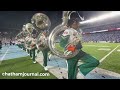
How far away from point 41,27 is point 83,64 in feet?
3.95

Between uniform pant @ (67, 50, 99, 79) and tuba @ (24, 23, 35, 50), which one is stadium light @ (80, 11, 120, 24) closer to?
uniform pant @ (67, 50, 99, 79)

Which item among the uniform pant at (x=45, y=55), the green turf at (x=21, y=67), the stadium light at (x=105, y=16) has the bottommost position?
the green turf at (x=21, y=67)

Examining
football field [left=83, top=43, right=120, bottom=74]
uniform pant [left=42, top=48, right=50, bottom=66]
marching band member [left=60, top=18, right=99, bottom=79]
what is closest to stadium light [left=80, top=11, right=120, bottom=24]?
marching band member [left=60, top=18, right=99, bottom=79]

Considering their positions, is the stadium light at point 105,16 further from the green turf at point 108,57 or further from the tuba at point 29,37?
the tuba at point 29,37

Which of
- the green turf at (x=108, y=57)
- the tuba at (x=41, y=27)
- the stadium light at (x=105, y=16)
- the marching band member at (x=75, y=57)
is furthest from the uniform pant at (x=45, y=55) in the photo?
the stadium light at (x=105, y=16)

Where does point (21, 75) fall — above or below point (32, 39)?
below

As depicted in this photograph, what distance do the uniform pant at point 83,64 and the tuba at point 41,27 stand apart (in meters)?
0.69

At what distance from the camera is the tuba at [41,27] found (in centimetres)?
576

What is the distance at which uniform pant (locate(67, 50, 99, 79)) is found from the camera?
5.64 meters
